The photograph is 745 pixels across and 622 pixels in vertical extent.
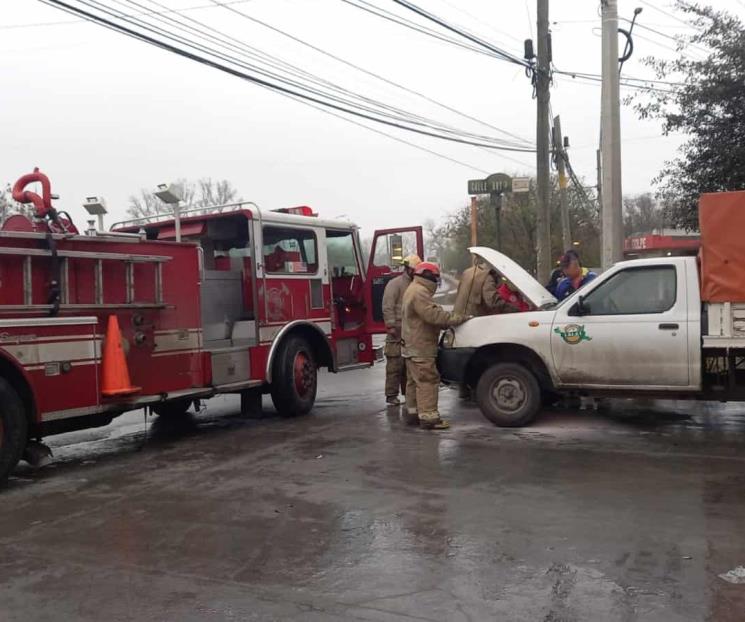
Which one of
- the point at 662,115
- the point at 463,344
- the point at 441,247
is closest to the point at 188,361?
the point at 463,344

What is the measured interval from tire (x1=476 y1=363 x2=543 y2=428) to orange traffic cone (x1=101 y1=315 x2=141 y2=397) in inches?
147

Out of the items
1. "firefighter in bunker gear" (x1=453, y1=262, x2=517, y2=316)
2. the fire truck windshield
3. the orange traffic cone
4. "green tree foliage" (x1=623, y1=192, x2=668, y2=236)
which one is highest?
"green tree foliage" (x1=623, y1=192, x2=668, y2=236)

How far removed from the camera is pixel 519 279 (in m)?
8.57

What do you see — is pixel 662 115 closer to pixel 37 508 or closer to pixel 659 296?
pixel 659 296

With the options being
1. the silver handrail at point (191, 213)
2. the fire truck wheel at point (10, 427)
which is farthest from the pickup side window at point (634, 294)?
the fire truck wheel at point (10, 427)

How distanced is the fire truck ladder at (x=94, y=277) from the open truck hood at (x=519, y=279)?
3626 millimetres

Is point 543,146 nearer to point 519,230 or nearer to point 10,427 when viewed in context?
point 10,427

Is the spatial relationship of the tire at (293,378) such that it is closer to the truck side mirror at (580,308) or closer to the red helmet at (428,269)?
the red helmet at (428,269)

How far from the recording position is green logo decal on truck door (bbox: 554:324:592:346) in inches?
303

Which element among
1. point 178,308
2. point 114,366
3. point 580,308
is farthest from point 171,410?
point 580,308

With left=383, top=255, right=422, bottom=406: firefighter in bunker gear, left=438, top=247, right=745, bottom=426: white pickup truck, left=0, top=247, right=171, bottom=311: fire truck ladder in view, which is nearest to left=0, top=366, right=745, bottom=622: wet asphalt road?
left=438, top=247, right=745, bottom=426: white pickup truck

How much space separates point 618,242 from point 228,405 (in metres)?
6.73

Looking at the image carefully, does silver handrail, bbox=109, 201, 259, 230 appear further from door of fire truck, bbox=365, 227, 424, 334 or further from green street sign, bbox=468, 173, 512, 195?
green street sign, bbox=468, 173, 512, 195

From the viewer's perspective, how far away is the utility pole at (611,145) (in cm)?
1184
